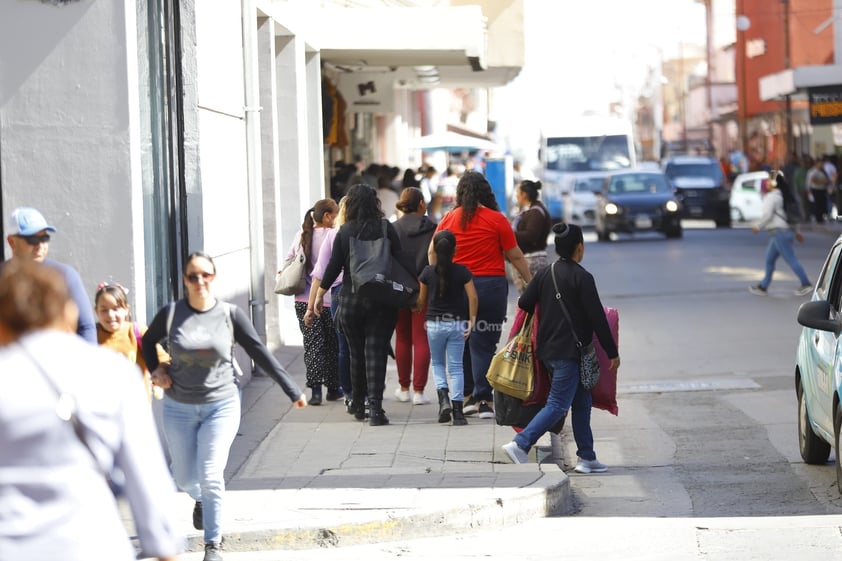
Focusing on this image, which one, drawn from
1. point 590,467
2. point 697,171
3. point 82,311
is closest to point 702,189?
point 697,171

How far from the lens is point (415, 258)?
11.9 meters

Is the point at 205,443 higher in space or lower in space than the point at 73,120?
lower

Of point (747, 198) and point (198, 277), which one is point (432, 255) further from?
point (747, 198)

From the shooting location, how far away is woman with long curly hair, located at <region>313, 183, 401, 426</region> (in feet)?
36.8

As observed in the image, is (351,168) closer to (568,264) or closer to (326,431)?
(326,431)

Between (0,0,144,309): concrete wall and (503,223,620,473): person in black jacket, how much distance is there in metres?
2.67

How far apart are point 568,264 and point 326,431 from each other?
2649 millimetres

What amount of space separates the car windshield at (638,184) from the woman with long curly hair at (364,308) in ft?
83.5

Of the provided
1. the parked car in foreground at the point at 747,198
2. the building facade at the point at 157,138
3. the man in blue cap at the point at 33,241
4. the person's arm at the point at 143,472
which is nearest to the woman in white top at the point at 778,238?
the building facade at the point at 157,138

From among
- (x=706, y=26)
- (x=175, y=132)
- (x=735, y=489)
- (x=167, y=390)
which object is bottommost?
(x=735, y=489)

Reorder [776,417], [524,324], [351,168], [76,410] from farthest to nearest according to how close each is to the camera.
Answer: [351,168], [776,417], [524,324], [76,410]

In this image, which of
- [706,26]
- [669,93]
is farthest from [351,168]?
[669,93]

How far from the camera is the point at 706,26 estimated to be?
10000cm

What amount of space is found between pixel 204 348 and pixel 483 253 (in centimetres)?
488
